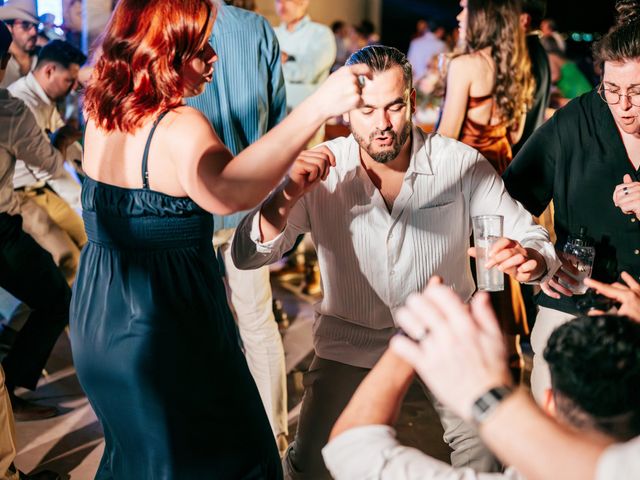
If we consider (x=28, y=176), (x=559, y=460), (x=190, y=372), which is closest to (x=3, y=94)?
(x=28, y=176)

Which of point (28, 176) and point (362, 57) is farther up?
point (362, 57)

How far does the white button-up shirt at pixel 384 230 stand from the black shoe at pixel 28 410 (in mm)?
1554

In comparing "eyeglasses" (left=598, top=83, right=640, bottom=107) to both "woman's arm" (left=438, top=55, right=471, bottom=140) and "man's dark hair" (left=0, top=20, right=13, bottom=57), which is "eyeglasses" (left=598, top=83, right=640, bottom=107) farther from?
"man's dark hair" (left=0, top=20, right=13, bottom=57)

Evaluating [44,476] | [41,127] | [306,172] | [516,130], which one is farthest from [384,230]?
[41,127]

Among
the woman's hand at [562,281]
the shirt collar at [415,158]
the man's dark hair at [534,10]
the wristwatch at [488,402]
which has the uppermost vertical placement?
the man's dark hair at [534,10]

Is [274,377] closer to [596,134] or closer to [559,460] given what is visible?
[596,134]

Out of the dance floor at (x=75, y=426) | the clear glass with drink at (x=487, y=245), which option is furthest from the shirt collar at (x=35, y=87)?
the clear glass with drink at (x=487, y=245)

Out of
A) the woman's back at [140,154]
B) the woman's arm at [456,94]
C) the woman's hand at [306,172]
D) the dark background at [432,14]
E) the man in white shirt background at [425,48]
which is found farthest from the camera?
the dark background at [432,14]

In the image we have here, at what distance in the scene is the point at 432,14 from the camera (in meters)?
13.7

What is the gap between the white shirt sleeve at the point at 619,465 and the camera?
3.13ft

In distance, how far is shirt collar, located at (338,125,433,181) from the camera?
2.35 metres

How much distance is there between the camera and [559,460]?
94cm

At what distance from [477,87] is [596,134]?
47.8 inches

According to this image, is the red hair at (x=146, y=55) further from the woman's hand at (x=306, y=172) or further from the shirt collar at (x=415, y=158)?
the shirt collar at (x=415, y=158)
